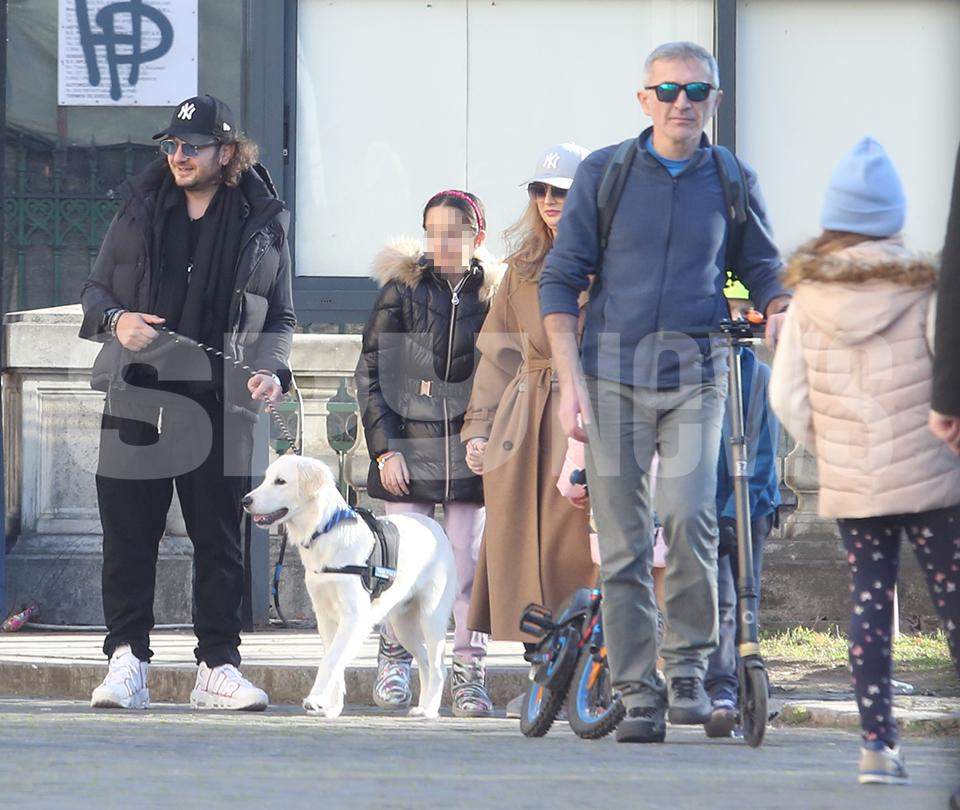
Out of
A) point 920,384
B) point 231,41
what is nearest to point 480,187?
point 231,41

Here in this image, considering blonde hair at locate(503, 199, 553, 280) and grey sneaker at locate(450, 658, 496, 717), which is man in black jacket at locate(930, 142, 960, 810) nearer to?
blonde hair at locate(503, 199, 553, 280)

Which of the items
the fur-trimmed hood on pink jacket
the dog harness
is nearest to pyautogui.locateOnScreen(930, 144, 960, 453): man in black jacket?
the fur-trimmed hood on pink jacket

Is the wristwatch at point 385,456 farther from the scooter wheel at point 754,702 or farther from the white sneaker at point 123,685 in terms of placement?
the scooter wheel at point 754,702

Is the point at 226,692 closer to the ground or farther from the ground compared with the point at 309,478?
closer to the ground

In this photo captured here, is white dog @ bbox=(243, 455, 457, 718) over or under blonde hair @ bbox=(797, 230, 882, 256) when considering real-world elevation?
under

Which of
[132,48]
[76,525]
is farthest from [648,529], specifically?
[132,48]

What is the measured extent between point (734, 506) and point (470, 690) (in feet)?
4.55

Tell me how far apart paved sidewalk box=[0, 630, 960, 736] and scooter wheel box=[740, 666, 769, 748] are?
142 centimetres

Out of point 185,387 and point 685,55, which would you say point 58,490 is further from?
point 685,55

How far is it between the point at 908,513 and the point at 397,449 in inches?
129

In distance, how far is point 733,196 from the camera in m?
6.57

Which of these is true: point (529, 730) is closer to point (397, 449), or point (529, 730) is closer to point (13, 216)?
point (397, 449)

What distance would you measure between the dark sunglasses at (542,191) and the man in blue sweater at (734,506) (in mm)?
852

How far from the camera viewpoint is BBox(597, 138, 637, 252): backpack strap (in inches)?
257
